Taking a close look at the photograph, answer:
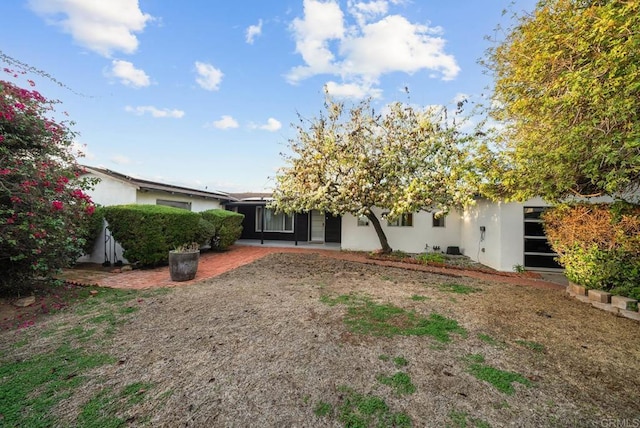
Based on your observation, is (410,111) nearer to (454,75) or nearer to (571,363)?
(454,75)

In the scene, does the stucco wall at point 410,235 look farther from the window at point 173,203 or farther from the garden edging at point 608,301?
the window at point 173,203

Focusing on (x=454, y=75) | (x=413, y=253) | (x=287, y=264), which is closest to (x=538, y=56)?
(x=454, y=75)

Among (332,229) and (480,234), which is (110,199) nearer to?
(332,229)

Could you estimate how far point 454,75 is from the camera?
29.6 feet

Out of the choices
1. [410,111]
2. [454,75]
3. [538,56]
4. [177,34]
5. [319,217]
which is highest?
[177,34]

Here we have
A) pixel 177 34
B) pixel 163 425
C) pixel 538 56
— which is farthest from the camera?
pixel 177 34

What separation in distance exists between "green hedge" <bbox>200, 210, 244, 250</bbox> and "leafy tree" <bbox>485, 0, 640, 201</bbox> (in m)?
10.4

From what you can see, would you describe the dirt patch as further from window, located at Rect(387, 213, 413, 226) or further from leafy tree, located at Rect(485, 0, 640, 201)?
window, located at Rect(387, 213, 413, 226)

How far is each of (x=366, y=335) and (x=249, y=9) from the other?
10.2 metres

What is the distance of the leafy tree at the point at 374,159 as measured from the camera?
9273 millimetres

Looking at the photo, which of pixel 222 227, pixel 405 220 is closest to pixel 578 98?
pixel 405 220

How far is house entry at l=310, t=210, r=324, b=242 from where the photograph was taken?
15867 mm

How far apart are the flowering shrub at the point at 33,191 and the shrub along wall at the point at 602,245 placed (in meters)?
10.3

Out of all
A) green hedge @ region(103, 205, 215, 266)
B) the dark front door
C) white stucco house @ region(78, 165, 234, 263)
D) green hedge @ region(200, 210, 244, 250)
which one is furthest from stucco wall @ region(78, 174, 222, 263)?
the dark front door
